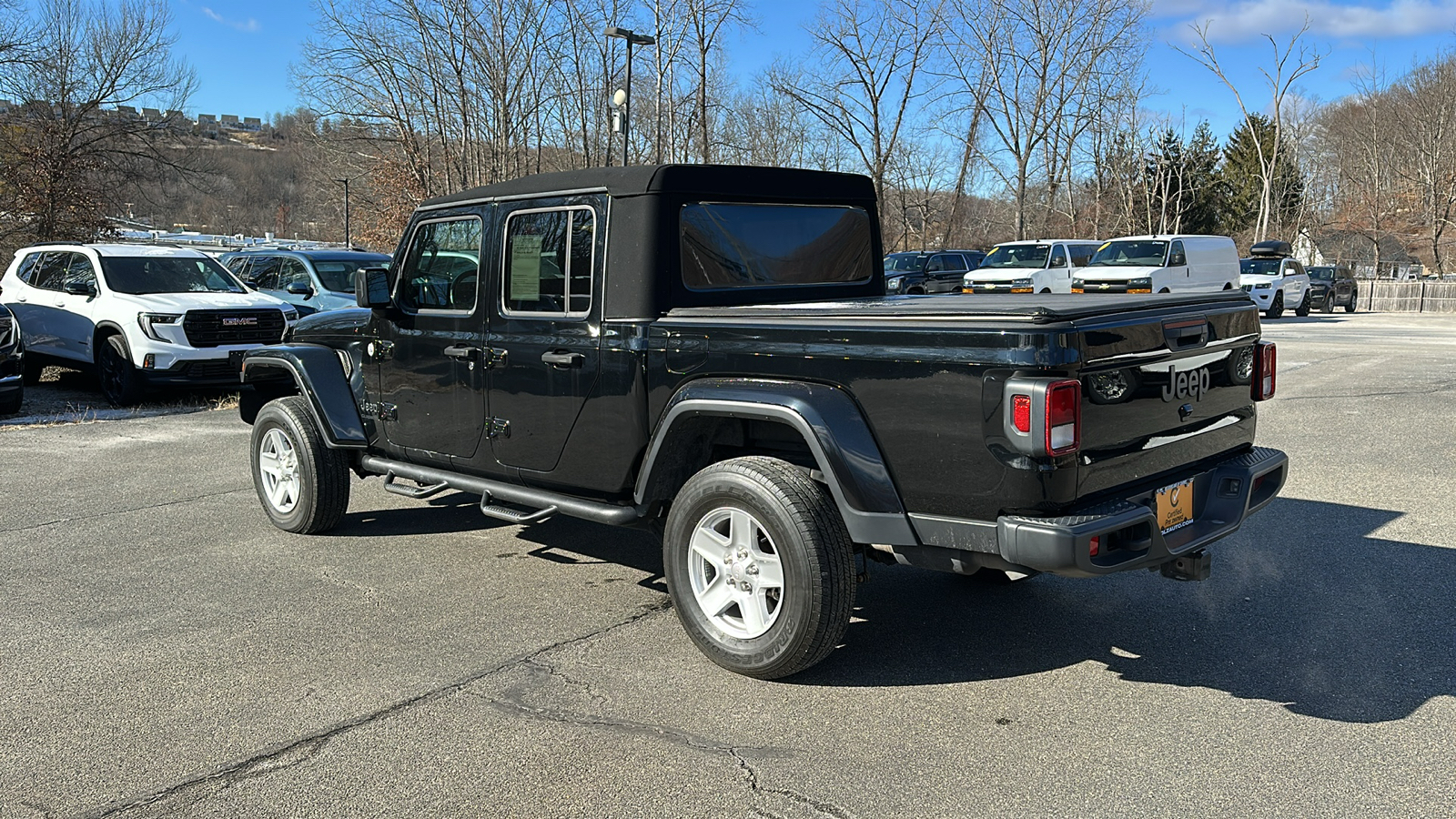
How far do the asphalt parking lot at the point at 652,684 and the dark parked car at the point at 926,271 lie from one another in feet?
65.6

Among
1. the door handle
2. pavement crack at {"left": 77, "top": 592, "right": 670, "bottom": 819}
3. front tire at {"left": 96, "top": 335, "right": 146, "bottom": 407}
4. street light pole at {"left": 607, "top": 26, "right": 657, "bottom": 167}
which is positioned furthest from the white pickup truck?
pavement crack at {"left": 77, "top": 592, "right": 670, "bottom": 819}

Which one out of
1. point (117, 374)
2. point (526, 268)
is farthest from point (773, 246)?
point (117, 374)

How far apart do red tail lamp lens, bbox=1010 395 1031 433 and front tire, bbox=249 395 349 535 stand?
4.19 m

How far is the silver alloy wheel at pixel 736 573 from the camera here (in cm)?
420

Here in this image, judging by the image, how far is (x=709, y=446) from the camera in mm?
4648

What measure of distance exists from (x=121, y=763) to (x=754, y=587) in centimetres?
222

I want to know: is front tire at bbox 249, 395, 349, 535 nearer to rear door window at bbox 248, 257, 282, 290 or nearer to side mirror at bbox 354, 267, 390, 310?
side mirror at bbox 354, 267, 390, 310

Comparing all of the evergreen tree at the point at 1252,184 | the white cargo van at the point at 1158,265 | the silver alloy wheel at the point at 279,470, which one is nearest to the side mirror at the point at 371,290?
the silver alloy wheel at the point at 279,470

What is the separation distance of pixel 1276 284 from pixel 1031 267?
9.14 metres

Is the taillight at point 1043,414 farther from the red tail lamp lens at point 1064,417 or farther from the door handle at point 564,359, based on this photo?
the door handle at point 564,359

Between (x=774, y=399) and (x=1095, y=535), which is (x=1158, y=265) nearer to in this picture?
(x=774, y=399)

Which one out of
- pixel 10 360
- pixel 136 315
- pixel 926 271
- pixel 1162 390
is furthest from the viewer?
pixel 926 271

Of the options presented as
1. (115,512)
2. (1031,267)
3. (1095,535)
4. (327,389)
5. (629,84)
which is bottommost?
(115,512)

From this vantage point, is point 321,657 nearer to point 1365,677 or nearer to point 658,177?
point 658,177
